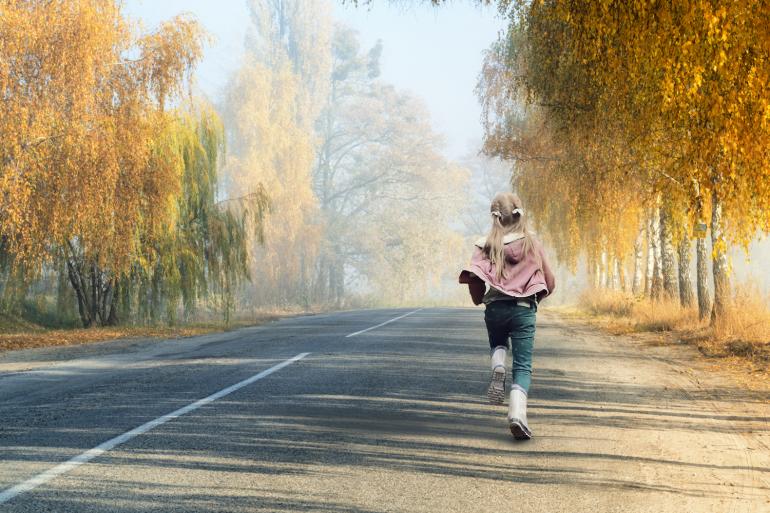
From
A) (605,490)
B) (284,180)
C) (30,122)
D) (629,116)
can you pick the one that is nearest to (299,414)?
(605,490)

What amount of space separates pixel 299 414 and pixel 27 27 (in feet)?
40.2

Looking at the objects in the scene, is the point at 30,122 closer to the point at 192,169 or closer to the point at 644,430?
the point at 192,169

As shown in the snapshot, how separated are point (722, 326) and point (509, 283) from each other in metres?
11.4

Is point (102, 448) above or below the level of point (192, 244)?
below

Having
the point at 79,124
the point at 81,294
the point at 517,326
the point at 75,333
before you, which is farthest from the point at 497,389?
the point at 81,294

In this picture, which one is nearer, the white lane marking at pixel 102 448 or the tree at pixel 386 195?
the white lane marking at pixel 102 448

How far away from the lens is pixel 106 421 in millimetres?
7859

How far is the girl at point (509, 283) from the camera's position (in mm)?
7418

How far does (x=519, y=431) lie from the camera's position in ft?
23.1

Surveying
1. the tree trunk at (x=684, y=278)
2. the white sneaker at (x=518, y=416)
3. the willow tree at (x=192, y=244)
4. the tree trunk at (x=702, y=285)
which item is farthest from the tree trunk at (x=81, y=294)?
the white sneaker at (x=518, y=416)

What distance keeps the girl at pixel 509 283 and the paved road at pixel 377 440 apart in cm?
64

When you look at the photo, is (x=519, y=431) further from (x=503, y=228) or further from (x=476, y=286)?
(x=503, y=228)

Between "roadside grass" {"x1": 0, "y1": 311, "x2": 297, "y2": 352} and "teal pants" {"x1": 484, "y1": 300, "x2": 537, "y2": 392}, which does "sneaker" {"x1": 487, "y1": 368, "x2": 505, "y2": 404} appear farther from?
"roadside grass" {"x1": 0, "y1": 311, "x2": 297, "y2": 352}

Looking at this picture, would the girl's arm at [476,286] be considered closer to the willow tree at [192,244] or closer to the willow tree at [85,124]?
the willow tree at [85,124]
